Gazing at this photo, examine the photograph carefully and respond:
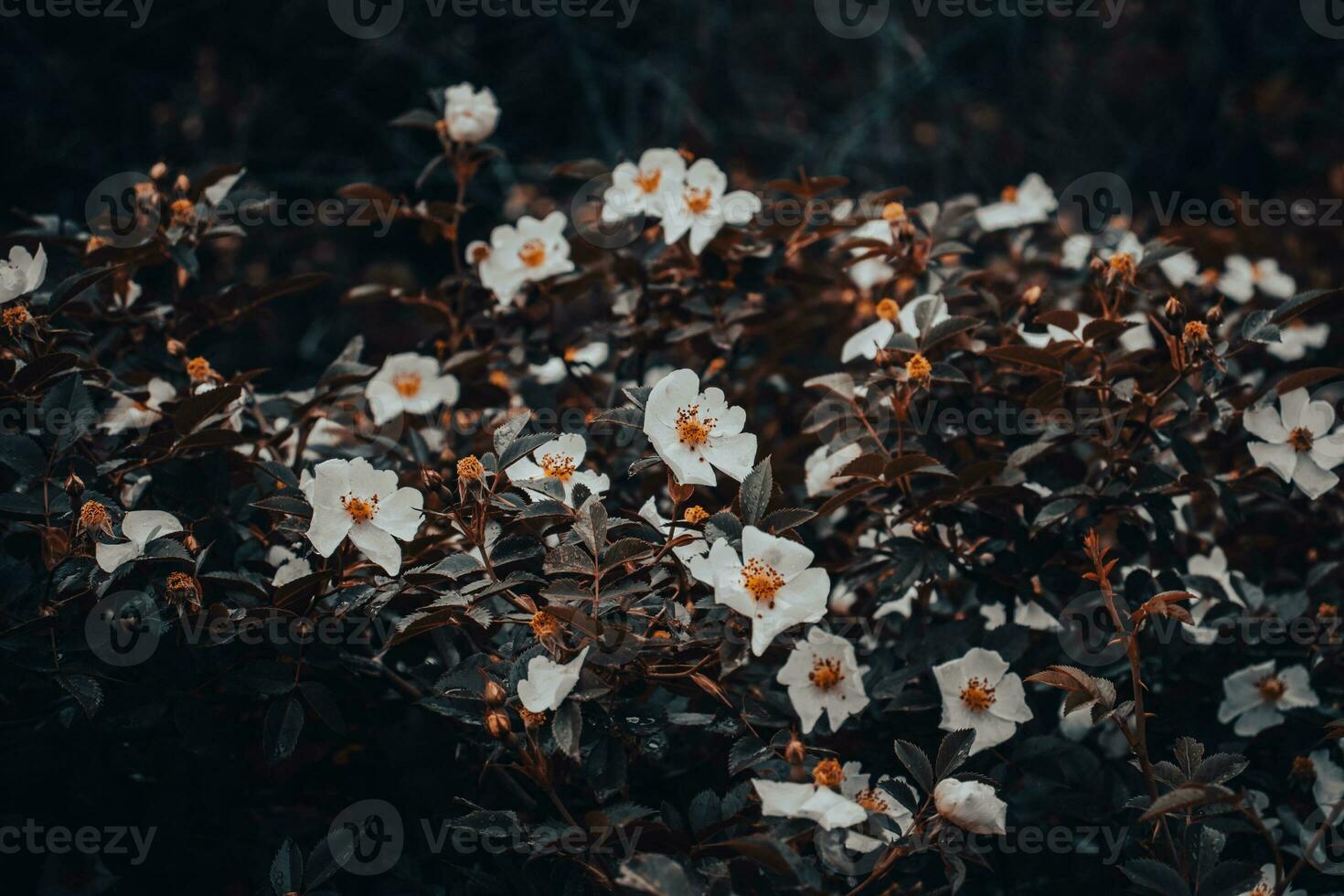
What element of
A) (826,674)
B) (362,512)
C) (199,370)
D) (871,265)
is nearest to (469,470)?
(362,512)

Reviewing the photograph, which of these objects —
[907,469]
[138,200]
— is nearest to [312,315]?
[138,200]

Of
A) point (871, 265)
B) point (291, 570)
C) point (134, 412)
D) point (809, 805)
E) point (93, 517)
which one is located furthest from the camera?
point (871, 265)

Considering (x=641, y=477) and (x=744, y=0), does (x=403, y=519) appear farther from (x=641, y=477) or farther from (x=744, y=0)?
(x=744, y=0)

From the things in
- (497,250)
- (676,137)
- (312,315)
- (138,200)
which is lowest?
(312,315)

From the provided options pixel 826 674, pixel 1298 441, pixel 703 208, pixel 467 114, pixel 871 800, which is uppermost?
pixel 467 114

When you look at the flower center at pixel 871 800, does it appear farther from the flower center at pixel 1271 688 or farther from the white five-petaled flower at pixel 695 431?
the flower center at pixel 1271 688

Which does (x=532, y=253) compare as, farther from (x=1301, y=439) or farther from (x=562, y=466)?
(x=1301, y=439)
